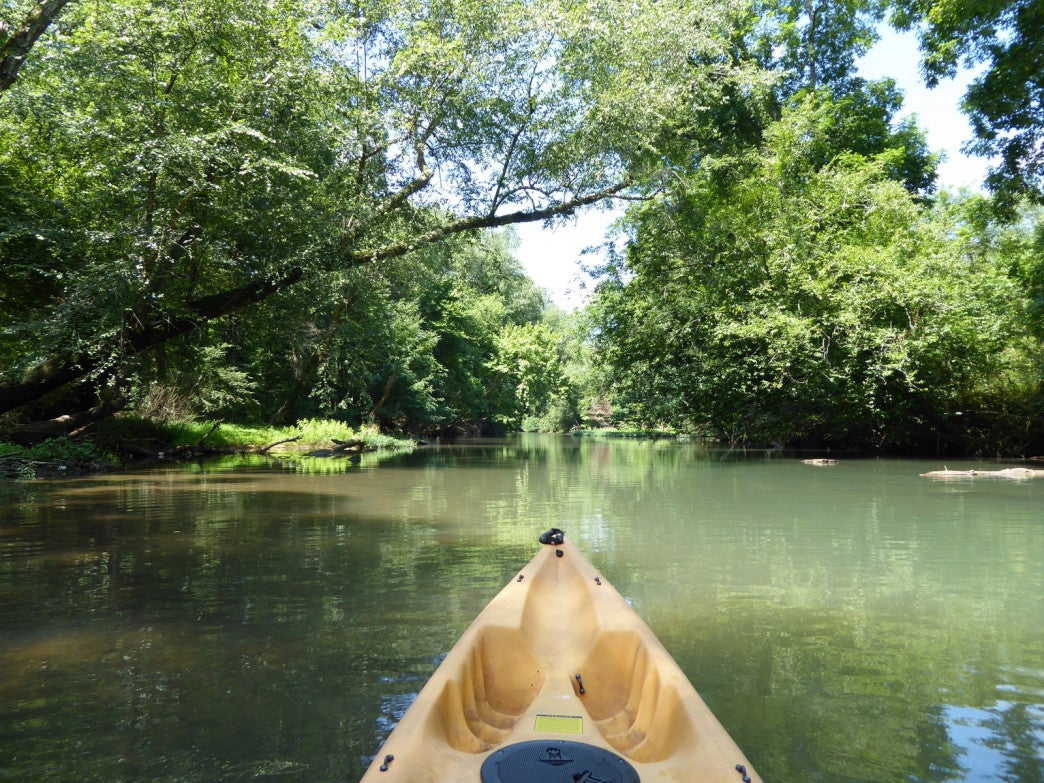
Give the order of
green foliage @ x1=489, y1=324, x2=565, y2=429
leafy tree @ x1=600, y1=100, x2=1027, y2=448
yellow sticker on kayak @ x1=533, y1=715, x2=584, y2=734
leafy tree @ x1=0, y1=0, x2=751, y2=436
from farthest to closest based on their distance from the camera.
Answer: green foliage @ x1=489, y1=324, x2=565, y2=429 < leafy tree @ x1=600, y1=100, x2=1027, y2=448 < leafy tree @ x1=0, y1=0, x2=751, y2=436 < yellow sticker on kayak @ x1=533, y1=715, x2=584, y2=734

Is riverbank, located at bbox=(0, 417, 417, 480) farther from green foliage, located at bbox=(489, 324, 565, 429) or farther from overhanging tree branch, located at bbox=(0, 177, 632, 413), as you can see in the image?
green foliage, located at bbox=(489, 324, 565, 429)

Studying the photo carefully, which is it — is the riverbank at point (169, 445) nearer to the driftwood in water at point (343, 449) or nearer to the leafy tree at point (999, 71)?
the driftwood in water at point (343, 449)

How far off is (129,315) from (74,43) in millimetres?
4116

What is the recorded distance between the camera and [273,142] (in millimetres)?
11469

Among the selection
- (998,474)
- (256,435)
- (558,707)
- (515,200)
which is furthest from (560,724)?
(256,435)

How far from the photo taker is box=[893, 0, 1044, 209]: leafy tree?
1343 cm

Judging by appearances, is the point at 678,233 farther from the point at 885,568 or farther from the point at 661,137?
the point at 885,568

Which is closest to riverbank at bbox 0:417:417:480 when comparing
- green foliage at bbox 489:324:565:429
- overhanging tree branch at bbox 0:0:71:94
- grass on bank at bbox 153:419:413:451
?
grass on bank at bbox 153:419:413:451

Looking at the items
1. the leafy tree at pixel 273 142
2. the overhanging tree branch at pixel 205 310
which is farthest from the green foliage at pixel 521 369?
the leafy tree at pixel 273 142

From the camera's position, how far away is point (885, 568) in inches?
255

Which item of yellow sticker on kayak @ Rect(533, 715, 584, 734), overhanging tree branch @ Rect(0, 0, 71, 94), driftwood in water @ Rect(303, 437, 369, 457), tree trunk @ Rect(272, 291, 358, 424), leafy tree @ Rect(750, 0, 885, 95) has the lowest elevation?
driftwood in water @ Rect(303, 437, 369, 457)

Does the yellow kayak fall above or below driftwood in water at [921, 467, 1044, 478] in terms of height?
above

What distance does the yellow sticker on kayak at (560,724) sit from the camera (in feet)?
9.30

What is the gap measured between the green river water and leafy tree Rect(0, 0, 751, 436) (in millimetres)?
4015
